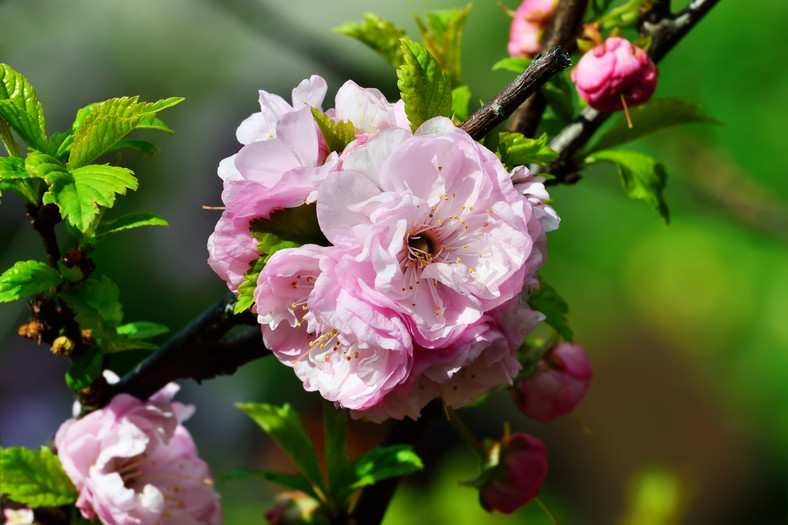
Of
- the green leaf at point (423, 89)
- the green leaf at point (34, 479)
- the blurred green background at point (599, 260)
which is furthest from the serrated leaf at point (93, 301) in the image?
the blurred green background at point (599, 260)

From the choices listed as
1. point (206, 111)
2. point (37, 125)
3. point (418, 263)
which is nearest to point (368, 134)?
point (418, 263)

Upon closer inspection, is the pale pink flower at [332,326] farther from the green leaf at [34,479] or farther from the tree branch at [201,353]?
the green leaf at [34,479]

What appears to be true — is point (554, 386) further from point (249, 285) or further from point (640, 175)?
point (249, 285)

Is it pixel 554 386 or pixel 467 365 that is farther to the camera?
pixel 554 386

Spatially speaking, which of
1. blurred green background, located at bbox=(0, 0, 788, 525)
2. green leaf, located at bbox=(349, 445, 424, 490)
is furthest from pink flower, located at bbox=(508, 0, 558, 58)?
blurred green background, located at bbox=(0, 0, 788, 525)

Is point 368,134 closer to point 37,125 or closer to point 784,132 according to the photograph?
point 37,125

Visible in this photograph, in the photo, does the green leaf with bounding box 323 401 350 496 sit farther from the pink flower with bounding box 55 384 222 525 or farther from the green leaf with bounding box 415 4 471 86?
the green leaf with bounding box 415 4 471 86

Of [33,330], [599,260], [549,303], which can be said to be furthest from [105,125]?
[599,260]
